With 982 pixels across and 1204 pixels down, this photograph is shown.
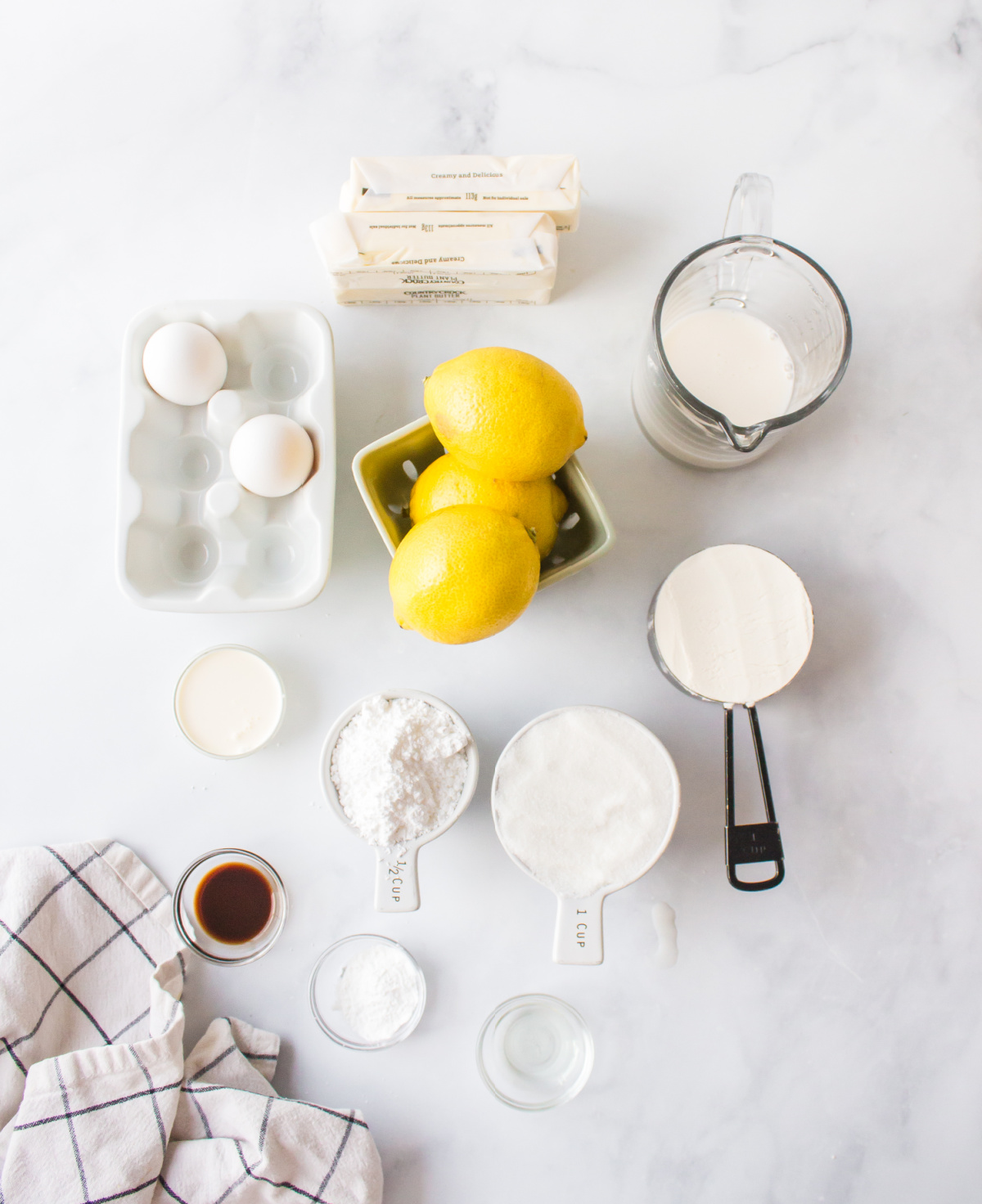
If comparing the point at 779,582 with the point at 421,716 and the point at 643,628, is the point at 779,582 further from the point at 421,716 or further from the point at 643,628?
the point at 421,716

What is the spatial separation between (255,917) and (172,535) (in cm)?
44

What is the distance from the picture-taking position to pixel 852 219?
0.95 m

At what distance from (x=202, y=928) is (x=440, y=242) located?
796 mm

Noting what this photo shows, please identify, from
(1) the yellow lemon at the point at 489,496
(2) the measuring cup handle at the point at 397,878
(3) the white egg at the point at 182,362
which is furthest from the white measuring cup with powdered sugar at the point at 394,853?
(3) the white egg at the point at 182,362

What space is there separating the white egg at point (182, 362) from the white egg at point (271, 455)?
6 centimetres

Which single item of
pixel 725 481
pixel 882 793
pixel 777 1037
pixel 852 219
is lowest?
pixel 777 1037

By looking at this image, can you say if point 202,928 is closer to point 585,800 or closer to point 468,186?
point 585,800

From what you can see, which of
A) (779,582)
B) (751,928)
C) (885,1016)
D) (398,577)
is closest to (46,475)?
(398,577)

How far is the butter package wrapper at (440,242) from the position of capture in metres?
0.85

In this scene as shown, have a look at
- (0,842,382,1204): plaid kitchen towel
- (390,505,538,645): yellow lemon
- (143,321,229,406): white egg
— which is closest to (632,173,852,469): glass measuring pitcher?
(390,505,538,645): yellow lemon

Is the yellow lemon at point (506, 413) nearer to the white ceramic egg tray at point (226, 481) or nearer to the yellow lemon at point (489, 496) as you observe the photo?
the yellow lemon at point (489, 496)

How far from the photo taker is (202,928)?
2.98ft

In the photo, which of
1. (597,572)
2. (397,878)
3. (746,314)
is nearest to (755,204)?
(746,314)

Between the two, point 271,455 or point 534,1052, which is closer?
point 271,455
